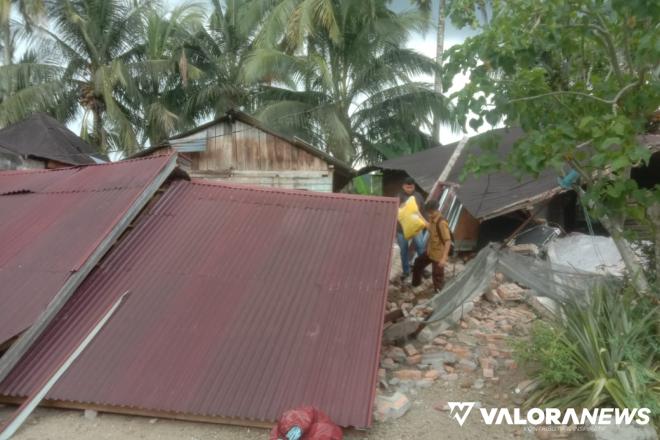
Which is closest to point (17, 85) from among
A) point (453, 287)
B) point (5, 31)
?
point (5, 31)

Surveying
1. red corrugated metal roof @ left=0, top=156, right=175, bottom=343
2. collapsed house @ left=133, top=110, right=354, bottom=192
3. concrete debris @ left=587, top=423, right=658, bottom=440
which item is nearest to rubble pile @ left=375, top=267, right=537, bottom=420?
concrete debris @ left=587, top=423, right=658, bottom=440

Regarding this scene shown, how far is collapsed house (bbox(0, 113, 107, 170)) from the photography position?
14.2 metres

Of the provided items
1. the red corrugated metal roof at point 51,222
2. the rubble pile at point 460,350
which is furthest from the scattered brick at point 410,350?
the red corrugated metal roof at point 51,222

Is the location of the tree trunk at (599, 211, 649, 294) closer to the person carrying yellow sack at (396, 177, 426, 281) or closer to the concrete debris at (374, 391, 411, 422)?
the concrete debris at (374, 391, 411, 422)

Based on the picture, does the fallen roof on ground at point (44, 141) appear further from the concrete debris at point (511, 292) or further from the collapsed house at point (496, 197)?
the concrete debris at point (511, 292)

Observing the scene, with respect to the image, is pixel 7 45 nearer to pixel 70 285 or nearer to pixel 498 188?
Result: pixel 498 188

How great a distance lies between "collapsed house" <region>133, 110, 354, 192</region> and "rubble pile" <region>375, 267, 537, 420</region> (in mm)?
6296

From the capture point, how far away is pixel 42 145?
1479cm

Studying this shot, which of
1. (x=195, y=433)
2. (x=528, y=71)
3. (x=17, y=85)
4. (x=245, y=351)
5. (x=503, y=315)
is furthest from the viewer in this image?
(x=17, y=85)

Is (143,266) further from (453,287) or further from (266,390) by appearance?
(453,287)

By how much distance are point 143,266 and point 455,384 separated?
298 centimetres

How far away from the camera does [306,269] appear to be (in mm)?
4637

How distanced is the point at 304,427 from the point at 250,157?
10289 millimetres

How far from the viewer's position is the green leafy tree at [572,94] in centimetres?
374
